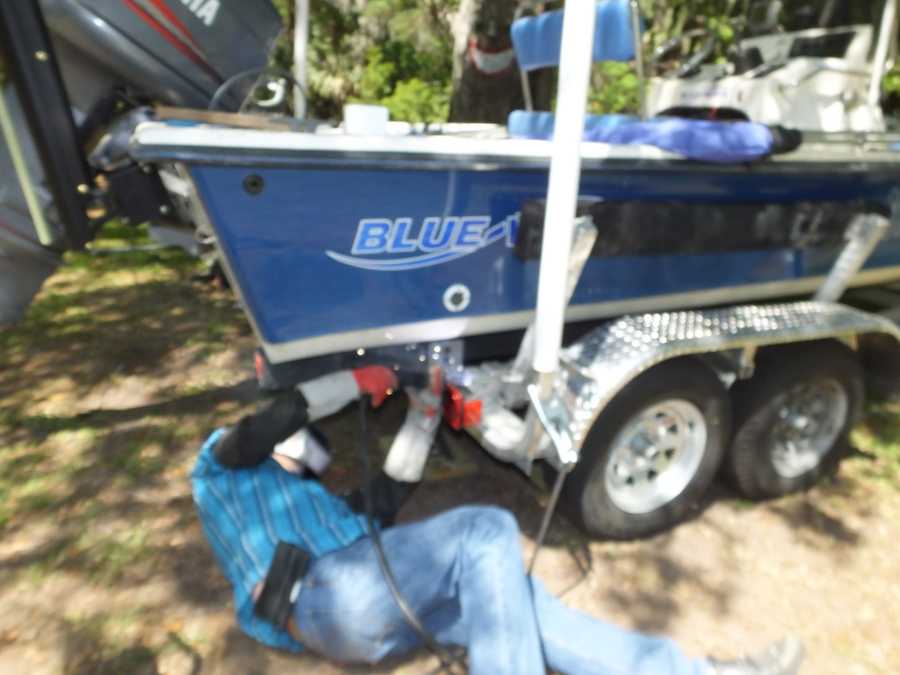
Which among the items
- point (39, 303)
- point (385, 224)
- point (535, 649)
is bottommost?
point (39, 303)

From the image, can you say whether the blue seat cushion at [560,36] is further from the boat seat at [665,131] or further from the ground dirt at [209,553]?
the ground dirt at [209,553]

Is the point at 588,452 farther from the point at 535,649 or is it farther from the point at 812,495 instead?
the point at 812,495

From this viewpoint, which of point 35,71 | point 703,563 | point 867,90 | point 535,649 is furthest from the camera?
point 867,90

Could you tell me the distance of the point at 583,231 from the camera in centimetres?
215

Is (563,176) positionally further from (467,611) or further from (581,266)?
(467,611)

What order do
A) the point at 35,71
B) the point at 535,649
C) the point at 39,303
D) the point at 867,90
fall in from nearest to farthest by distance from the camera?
the point at 535,649 < the point at 35,71 < the point at 867,90 < the point at 39,303

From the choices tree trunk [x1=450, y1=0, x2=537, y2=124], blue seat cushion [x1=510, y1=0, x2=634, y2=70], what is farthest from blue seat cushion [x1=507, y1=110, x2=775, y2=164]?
tree trunk [x1=450, y1=0, x2=537, y2=124]

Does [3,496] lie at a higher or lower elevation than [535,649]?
lower

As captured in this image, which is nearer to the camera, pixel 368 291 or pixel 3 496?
pixel 368 291

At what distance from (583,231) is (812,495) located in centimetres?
194

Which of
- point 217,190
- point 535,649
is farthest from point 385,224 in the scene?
point 535,649

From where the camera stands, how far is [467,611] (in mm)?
1915

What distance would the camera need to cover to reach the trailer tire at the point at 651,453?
246 centimetres

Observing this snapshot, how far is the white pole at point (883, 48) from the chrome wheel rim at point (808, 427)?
5.13ft
